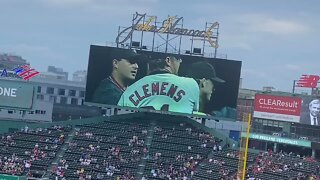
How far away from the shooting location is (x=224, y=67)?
5753 centimetres

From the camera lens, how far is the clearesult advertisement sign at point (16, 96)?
201 ft

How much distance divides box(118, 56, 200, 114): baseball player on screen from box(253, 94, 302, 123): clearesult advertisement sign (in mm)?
6276

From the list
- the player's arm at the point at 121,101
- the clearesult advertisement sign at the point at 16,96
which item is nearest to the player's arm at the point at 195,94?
the player's arm at the point at 121,101

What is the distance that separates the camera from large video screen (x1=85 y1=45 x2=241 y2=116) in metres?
57.4

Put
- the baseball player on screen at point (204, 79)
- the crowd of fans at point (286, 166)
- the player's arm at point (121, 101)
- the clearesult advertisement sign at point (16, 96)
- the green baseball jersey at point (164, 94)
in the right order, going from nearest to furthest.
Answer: the crowd of fans at point (286, 166)
the baseball player on screen at point (204, 79)
the green baseball jersey at point (164, 94)
the player's arm at point (121, 101)
the clearesult advertisement sign at point (16, 96)

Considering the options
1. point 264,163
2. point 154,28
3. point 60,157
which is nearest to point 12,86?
point 60,157

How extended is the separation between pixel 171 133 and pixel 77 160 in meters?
9.82

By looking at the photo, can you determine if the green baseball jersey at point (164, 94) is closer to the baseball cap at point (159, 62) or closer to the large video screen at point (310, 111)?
the baseball cap at point (159, 62)

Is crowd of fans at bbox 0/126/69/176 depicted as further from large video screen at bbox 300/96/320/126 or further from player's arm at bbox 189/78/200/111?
large video screen at bbox 300/96/320/126

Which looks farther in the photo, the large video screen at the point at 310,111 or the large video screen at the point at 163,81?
the large video screen at the point at 163,81

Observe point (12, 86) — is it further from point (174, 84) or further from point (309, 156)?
point (309, 156)

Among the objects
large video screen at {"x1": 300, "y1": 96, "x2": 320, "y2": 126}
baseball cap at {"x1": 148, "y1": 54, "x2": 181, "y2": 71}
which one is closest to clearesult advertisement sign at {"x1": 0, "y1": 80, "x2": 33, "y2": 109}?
baseball cap at {"x1": 148, "y1": 54, "x2": 181, "y2": 71}

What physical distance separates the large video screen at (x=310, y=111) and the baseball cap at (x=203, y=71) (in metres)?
7.92

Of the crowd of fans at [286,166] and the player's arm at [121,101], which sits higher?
the player's arm at [121,101]
